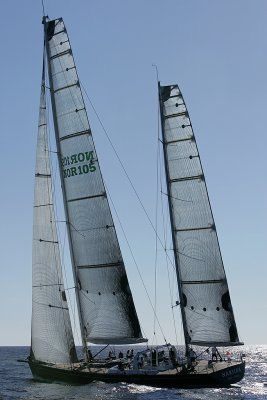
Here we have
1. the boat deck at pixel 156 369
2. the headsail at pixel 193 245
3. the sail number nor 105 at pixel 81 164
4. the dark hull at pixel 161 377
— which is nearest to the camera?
the dark hull at pixel 161 377

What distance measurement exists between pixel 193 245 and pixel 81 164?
8347 mm

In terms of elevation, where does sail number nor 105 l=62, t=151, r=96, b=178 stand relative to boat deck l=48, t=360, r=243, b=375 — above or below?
above

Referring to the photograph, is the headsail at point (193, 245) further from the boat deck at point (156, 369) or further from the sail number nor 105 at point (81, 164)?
the sail number nor 105 at point (81, 164)

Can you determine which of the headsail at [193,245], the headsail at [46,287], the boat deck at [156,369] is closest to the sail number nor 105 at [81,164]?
the headsail at [46,287]

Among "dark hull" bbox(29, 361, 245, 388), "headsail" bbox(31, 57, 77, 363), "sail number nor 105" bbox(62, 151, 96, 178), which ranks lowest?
"dark hull" bbox(29, 361, 245, 388)

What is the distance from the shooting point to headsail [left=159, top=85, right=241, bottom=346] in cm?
3519

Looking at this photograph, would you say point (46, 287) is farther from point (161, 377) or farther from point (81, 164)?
point (161, 377)

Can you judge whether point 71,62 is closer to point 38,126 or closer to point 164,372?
point 38,126

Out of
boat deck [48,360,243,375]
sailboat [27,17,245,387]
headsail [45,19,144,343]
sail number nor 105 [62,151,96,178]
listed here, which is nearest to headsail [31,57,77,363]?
sailboat [27,17,245,387]

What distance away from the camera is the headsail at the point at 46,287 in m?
34.7

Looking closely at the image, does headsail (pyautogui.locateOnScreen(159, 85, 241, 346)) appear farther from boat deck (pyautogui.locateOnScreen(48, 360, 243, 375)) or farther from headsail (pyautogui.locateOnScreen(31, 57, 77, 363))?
headsail (pyautogui.locateOnScreen(31, 57, 77, 363))

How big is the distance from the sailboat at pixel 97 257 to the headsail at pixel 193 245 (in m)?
0.06

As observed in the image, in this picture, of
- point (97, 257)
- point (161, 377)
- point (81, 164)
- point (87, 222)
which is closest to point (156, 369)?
point (161, 377)

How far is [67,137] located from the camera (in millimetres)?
37219
